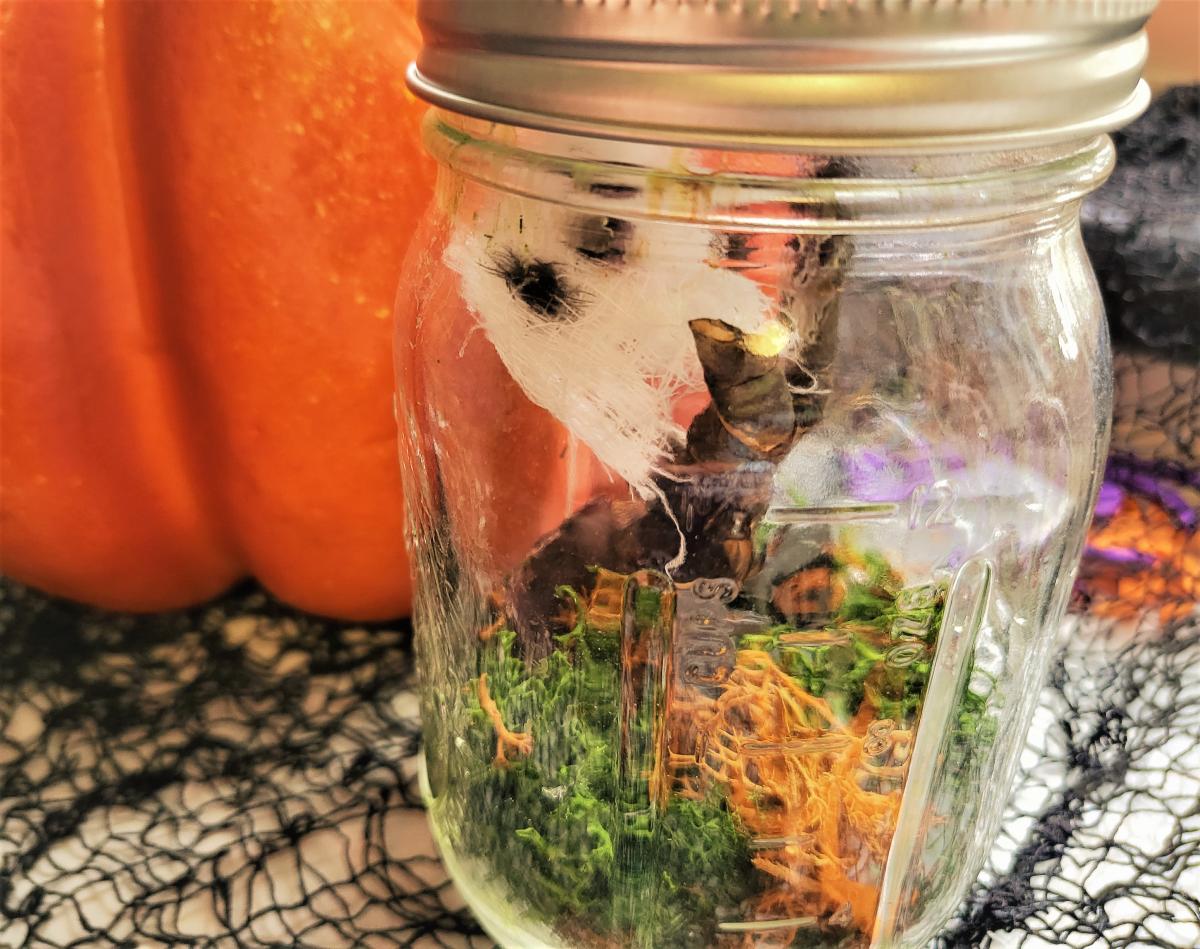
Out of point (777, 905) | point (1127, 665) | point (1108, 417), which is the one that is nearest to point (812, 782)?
point (777, 905)

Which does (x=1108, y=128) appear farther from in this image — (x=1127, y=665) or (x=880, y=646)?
(x=1127, y=665)

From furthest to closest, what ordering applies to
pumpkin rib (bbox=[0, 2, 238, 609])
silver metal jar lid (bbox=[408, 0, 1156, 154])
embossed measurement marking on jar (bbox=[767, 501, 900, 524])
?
pumpkin rib (bbox=[0, 2, 238, 609])
embossed measurement marking on jar (bbox=[767, 501, 900, 524])
silver metal jar lid (bbox=[408, 0, 1156, 154])

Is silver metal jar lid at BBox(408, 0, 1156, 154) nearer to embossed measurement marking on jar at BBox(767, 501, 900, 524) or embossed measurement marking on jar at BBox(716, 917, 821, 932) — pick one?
embossed measurement marking on jar at BBox(767, 501, 900, 524)

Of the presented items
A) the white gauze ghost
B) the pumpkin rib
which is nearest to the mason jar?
the white gauze ghost

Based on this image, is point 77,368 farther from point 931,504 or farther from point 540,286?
point 931,504

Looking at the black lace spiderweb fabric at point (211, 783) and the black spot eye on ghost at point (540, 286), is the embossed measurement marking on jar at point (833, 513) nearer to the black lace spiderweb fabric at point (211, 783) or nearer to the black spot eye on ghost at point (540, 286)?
the black spot eye on ghost at point (540, 286)

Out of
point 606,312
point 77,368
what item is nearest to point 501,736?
point 606,312
